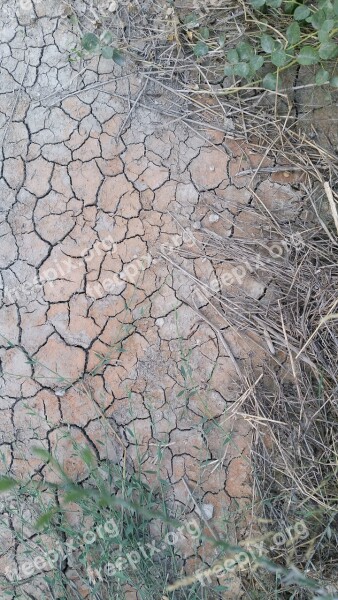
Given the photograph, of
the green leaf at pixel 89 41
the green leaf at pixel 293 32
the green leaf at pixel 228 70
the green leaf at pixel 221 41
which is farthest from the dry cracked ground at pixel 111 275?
the green leaf at pixel 293 32

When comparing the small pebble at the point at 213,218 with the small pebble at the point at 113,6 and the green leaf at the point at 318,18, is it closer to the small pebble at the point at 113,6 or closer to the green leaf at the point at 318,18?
the green leaf at the point at 318,18

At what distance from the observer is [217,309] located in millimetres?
2602

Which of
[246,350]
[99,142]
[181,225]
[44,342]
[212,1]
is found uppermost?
[212,1]

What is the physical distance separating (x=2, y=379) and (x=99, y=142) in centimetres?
111

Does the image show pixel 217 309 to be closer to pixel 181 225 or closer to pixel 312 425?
pixel 181 225

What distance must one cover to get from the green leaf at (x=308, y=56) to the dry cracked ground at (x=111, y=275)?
436mm

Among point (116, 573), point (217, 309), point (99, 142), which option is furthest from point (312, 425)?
point (99, 142)

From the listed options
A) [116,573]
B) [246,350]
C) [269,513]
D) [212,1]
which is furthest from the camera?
[212,1]

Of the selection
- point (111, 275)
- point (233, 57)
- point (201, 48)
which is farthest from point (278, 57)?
point (111, 275)

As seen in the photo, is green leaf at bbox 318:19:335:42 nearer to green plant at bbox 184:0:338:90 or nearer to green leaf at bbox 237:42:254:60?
green plant at bbox 184:0:338:90

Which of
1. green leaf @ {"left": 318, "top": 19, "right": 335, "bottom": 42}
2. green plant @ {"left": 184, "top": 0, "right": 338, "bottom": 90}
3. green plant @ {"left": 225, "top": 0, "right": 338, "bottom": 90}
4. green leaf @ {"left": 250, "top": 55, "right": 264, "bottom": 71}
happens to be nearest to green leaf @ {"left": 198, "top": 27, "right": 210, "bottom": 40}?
green plant @ {"left": 184, "top": 0, "right": 338, "bottom": 90}

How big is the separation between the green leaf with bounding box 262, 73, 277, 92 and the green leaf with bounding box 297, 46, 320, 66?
13 centimetres

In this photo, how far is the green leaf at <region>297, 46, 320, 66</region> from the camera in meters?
2.52

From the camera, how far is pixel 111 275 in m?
2.66
